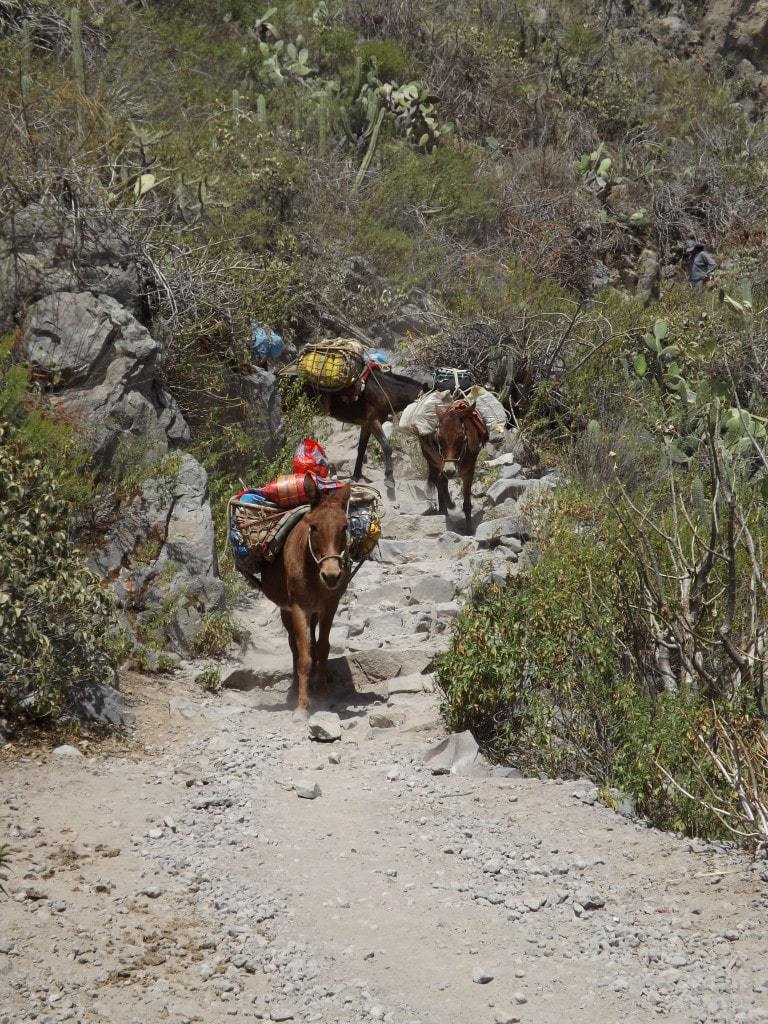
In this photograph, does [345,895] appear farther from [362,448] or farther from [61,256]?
[362,448]

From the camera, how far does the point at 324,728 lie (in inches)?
296

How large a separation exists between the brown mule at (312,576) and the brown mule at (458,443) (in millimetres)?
4248

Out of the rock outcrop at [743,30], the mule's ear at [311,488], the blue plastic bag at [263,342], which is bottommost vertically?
the mule's ear at [311,488]

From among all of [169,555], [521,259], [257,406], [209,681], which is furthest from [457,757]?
[521,259]

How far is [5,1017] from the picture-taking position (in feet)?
13.2

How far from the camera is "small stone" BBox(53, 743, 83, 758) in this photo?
6.66m

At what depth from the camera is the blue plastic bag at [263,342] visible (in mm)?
13641

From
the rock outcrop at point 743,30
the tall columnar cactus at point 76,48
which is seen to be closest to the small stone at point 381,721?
the tall columnar cactus at point 76,48

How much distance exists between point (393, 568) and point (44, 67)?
9657 millimetres

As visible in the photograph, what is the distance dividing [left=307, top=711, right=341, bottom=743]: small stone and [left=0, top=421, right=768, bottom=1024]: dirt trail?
6 cm

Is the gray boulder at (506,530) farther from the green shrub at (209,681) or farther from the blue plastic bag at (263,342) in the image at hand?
the green shrub at (209,681)

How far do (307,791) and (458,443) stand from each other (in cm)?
670

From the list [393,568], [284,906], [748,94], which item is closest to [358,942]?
[284,906]

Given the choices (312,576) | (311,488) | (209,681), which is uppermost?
(311,488)
